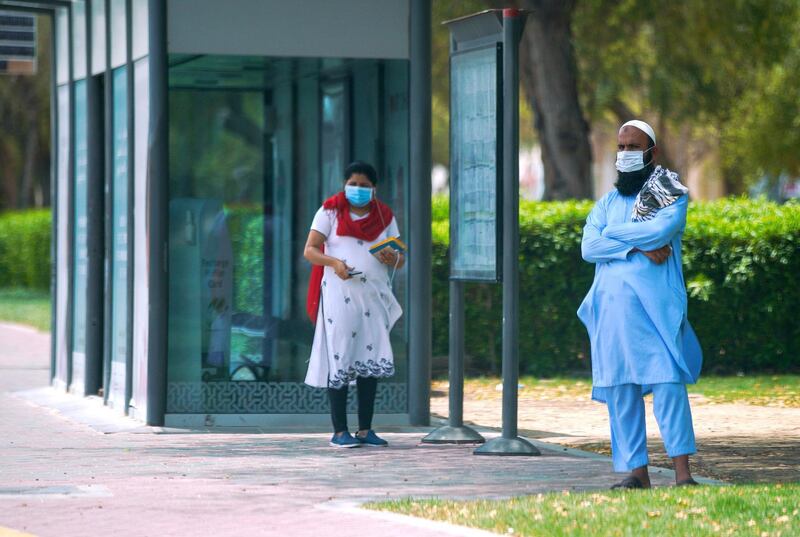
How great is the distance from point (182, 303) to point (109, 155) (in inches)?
65.7

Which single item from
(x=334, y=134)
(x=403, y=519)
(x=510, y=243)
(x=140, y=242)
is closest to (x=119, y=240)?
(x=140, y=242)

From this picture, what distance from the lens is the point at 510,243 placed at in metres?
9.55

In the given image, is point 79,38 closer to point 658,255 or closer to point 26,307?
point 658,255

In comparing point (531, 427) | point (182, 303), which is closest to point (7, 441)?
point (182, 303)

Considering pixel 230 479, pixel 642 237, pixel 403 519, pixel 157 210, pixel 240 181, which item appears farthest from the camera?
pixel 240 181

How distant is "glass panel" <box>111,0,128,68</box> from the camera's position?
11.9 metres

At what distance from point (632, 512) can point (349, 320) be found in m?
3.34

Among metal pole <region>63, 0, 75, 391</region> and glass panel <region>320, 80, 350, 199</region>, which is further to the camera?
metal pole <region>63, 0, 75, 391</region>

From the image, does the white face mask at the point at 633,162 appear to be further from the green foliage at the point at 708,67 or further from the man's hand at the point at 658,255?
the green foliage at the point at 708,67

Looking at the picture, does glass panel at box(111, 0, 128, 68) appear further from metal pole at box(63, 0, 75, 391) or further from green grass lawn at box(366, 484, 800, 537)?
green grass lawn at box(366, 484, 800, 537)

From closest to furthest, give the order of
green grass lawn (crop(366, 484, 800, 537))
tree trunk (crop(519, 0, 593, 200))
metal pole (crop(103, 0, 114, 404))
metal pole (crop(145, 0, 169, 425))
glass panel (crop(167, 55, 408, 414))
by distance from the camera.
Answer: green grass lawn (crop(366, 484, 800, 537)) < metal pole (crop(145, 0, 169, 425)) < glass panel (crop(167, 55, 408, 414)) < metal pole (crop(103, 0, 114, 404)) < tree trunk (crop(519, 0, 593, 200))

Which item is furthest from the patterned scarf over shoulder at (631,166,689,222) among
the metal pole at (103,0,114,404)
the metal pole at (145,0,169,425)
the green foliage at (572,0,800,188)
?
the green foliage at (572,0,800,188)

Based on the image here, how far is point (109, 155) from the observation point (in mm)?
12391

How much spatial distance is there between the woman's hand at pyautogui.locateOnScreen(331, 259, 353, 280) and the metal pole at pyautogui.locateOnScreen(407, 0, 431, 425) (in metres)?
1.32
